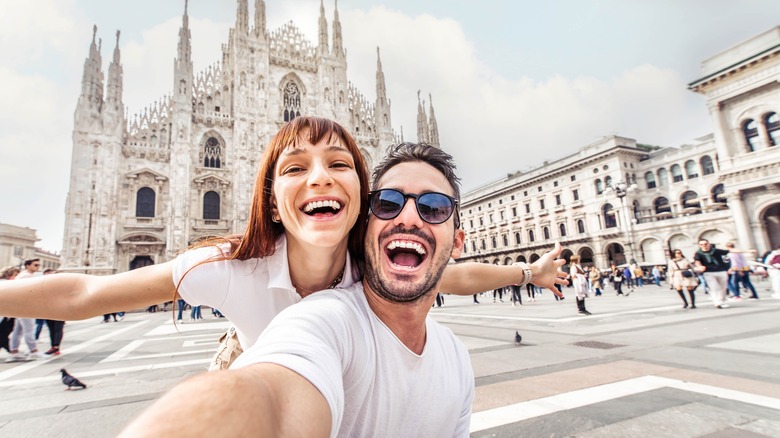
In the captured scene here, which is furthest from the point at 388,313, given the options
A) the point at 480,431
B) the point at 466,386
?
the point at 480,431

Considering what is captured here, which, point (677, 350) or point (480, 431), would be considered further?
point (677, 350)

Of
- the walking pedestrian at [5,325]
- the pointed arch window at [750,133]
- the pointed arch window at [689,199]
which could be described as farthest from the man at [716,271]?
the pointed arch window at [689,199]

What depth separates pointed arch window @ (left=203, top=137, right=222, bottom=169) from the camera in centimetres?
2517

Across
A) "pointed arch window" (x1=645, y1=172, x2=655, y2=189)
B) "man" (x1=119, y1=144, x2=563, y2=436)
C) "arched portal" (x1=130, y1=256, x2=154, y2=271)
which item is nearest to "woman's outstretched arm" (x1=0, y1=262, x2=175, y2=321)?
"man" (x1=119, y1=144, x2=563, y2=436)

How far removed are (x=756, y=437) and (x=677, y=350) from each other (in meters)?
2.35

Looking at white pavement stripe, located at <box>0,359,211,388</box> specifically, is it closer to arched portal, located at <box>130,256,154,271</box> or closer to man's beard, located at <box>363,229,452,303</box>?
man's beard, located at <box>363,229,452,303</box>

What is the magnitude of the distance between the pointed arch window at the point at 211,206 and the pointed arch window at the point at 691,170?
37604 millimetres

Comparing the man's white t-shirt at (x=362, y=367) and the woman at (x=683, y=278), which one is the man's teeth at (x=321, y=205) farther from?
the woman at (x=683, y=278)

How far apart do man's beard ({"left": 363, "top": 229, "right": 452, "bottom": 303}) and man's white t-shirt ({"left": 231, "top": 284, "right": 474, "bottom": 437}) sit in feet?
0.25

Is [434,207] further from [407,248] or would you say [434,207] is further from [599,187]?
[599,187]

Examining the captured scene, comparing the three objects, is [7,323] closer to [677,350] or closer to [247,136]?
[677,350]

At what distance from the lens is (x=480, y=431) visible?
6.61 feet

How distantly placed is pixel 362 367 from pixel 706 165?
38035 millimetres

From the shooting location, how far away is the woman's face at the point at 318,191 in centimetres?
127
